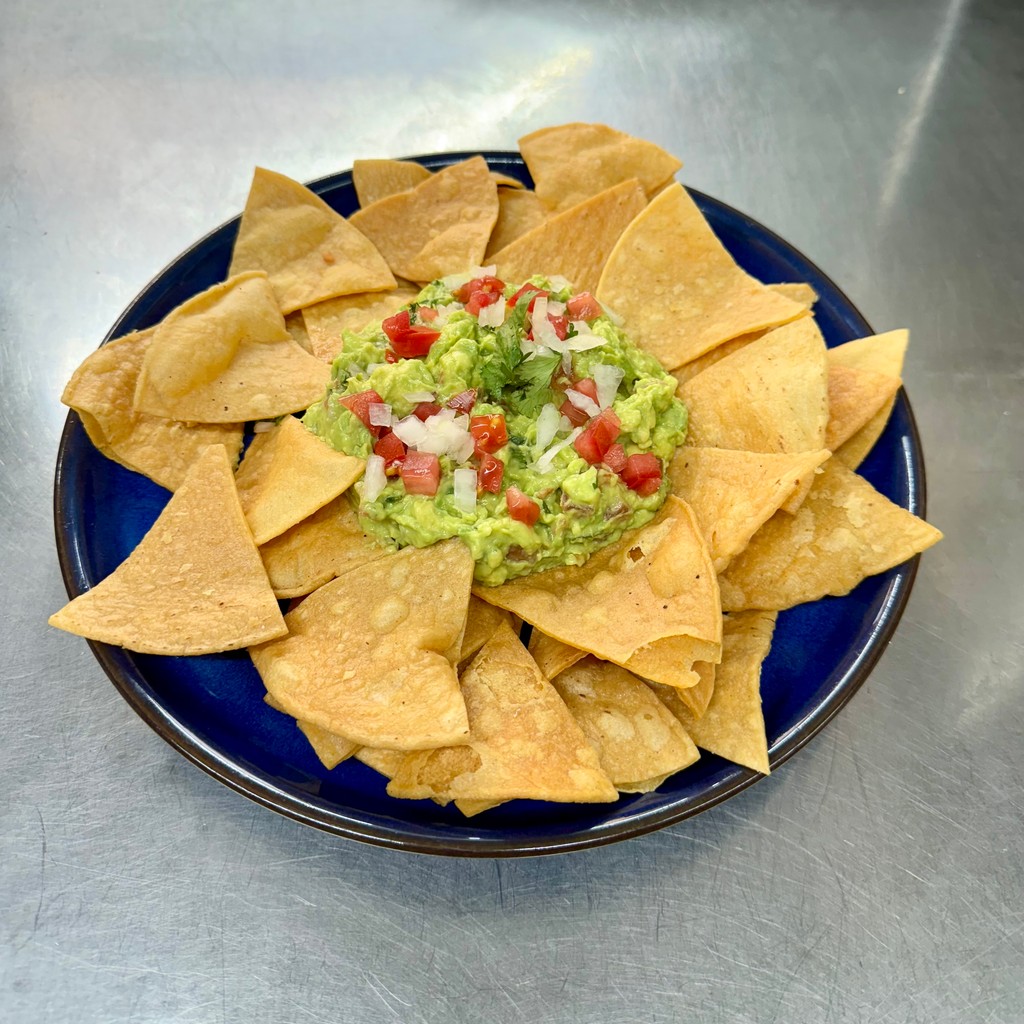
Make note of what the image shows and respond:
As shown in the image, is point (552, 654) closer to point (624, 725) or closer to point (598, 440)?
point (624, 725)

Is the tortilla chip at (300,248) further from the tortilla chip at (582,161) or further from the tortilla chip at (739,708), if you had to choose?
the tortilla chip at (739,708)

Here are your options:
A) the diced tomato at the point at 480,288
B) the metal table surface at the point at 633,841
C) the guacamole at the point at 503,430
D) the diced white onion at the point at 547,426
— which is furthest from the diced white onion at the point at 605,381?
the metal table surface at the point at 633,841

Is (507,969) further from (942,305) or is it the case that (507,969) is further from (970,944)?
(942,305)

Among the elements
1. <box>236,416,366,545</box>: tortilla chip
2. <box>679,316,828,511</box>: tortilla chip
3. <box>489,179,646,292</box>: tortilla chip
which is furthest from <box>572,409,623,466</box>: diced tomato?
<box>489,179,646,292</box>: tortilla chip

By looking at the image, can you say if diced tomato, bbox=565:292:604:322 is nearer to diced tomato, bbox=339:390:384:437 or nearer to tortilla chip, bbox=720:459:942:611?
diced tomato, bbox=339:390:384:437

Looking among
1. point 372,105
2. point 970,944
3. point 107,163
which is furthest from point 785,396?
point 107,163

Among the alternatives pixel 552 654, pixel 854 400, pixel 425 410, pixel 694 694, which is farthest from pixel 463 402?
pixel 854 400

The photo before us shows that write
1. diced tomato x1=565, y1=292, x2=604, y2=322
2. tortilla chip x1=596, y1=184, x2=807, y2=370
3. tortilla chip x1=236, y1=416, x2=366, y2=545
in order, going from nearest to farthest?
tortilla chip x1=236, y1=416, x2=366, y2=545 → diced tomato x1=565, y1=292, x2=604, y2=322 → tortilla chip x1=596, y1=184, x2=807, y2=370
